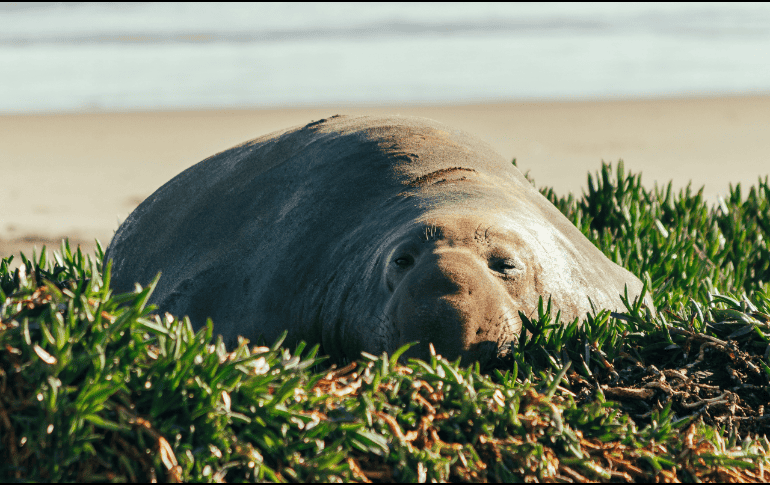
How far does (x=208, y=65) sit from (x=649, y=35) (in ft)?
46.7

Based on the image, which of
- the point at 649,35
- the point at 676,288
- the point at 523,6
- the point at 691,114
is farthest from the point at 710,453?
the point at 523,6

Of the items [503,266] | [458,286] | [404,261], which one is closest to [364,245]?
[404,261]

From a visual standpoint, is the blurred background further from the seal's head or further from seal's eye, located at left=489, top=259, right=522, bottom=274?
seal's eye, located at left=489, top=259, right=522, bottom=274

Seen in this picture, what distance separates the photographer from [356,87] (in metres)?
17.6

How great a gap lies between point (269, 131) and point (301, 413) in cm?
1131

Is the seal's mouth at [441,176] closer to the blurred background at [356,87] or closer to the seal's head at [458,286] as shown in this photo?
the seal's head at [458,286]

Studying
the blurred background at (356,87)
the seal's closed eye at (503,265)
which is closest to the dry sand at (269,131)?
the blurred background at (356,87)

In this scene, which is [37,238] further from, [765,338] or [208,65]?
[208,65]

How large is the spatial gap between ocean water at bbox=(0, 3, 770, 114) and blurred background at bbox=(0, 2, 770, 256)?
9 centimetres

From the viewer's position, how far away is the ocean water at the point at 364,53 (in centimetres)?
1720

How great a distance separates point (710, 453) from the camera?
7.46ft

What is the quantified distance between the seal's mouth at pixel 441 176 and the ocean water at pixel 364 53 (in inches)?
477

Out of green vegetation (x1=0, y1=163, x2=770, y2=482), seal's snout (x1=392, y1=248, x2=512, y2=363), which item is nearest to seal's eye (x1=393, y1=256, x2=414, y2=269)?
seal's snout (x1=392, y1=248, x2=512, y2=363)

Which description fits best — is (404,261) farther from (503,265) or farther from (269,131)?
(269,131)
